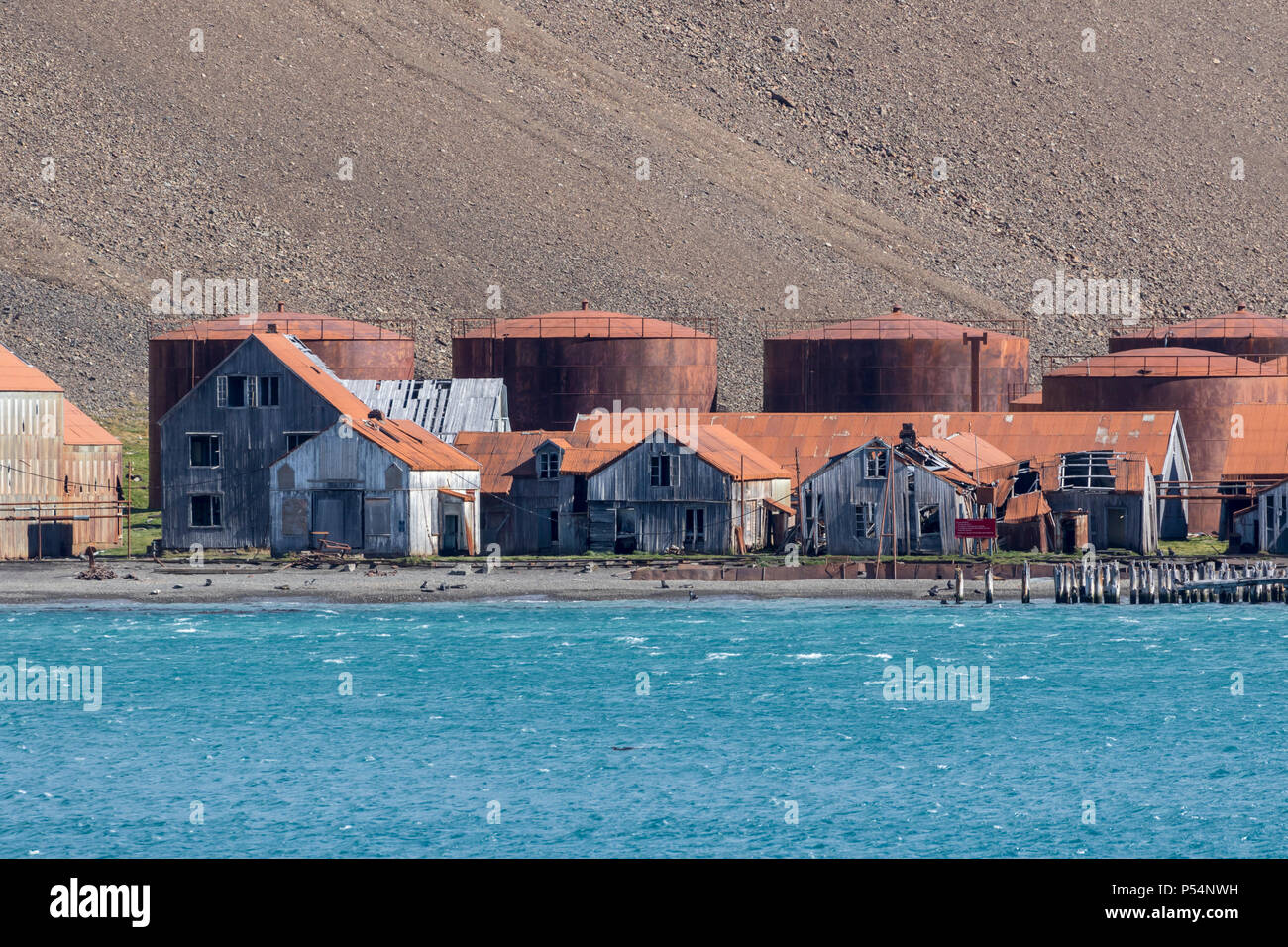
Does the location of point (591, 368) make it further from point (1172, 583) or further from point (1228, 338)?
point (1228, 338)

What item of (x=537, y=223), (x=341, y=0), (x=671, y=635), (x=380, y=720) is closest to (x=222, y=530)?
(x=671, y=635)

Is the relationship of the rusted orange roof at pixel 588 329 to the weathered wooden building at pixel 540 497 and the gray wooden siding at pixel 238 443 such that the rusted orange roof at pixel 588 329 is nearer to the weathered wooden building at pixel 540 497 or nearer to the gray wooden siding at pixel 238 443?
the weathered wooden building at pixel 540 497

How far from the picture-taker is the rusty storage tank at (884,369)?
9106 cm

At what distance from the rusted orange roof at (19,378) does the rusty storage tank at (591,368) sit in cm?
2200

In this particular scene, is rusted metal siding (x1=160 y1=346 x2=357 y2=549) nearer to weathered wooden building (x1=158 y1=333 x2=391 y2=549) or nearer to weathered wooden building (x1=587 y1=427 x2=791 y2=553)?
weathered wooden building (x1=158 y1=333 x2=391 y2=549)

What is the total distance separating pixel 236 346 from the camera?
85.8m

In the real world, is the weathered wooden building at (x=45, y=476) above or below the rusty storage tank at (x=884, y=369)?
below

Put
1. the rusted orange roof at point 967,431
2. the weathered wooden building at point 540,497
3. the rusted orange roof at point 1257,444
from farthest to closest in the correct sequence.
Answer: the rusted orange roof at point 1257,444 → the rusted orange roof at point 967,431 → the weathered wooden building at point 540,497

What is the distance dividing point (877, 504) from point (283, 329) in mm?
30467

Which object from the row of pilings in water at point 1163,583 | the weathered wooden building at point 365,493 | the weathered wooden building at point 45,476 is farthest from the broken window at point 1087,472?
the weathered wooden building at point 45,476

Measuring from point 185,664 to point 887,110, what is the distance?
12862cm

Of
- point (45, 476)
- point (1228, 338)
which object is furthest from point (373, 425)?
point (1228, 338)
